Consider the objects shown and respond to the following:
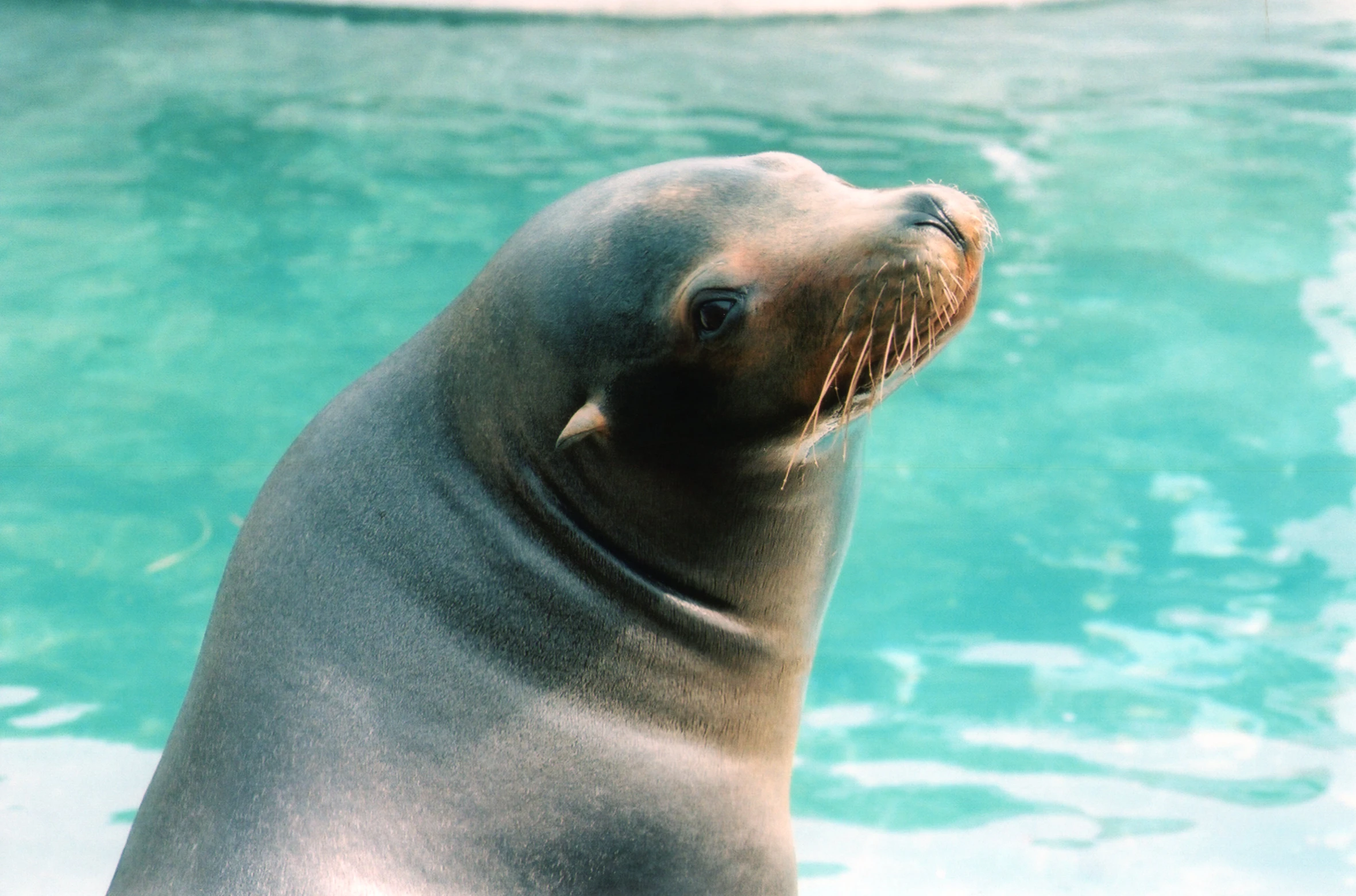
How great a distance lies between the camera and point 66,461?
6.16m

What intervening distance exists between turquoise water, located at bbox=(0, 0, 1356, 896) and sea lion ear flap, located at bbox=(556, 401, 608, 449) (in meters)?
1.95

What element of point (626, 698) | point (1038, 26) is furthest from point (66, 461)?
point (1038, 26)

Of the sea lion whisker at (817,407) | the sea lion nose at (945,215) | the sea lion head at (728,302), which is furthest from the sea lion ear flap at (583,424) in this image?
the sea lion nose at (945,215)

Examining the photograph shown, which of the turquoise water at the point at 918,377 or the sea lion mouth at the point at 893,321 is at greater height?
the turquoise water at the point at 918,377

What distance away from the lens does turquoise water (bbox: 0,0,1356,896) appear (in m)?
4.23

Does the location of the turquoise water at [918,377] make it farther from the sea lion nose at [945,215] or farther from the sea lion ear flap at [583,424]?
the sea lion nose at [945,215]

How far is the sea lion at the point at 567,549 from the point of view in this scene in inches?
83.9

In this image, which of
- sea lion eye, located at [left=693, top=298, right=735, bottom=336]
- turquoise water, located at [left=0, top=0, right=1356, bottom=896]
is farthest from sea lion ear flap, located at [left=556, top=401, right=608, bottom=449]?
turquoise water, located at [left=0, top=0, right=1356, bottom=896]

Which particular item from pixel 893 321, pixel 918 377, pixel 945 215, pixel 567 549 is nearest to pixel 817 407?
pixel 893 321

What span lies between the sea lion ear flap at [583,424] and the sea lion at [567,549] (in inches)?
0.4

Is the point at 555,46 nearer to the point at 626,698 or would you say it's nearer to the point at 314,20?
the point at 314,20

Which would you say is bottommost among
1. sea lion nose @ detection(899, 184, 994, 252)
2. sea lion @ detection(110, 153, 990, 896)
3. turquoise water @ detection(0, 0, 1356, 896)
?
sea lion @ detection(110, 153, 990, 896)

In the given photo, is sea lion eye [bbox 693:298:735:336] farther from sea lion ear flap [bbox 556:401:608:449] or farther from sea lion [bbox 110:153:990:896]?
sea lion ear flap [bbox 556:401:608:449]

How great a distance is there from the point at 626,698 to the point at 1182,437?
174 inches
